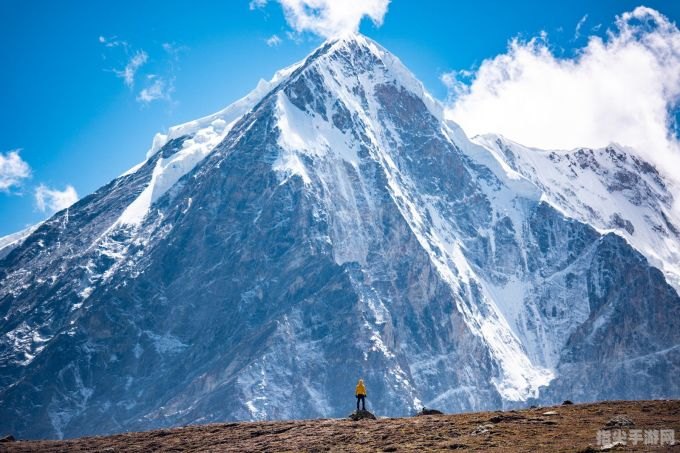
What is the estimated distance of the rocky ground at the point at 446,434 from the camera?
48750mm

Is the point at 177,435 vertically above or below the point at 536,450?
above

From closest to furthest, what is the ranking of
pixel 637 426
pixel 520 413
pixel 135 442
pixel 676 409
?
pixel 637 426 → pixel 676 409 → pixel 520 413 → pixel 135 442

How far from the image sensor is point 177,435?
6638 centimetres

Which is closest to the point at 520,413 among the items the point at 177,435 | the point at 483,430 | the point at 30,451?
the point at 483,430

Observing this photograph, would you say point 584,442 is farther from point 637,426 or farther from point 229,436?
point 229,436

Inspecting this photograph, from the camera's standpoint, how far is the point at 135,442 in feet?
214

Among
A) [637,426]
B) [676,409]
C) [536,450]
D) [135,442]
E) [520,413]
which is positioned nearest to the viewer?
[536,450]

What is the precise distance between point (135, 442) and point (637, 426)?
112 ft

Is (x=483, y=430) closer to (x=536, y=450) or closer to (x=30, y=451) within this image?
(x=536, y=450)

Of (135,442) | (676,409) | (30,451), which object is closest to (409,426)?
(676,409)

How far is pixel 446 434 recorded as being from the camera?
5444cm

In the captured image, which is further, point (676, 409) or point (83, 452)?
point (83, 452)

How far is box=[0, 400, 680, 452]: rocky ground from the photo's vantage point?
160ft

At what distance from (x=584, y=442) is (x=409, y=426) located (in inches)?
531
